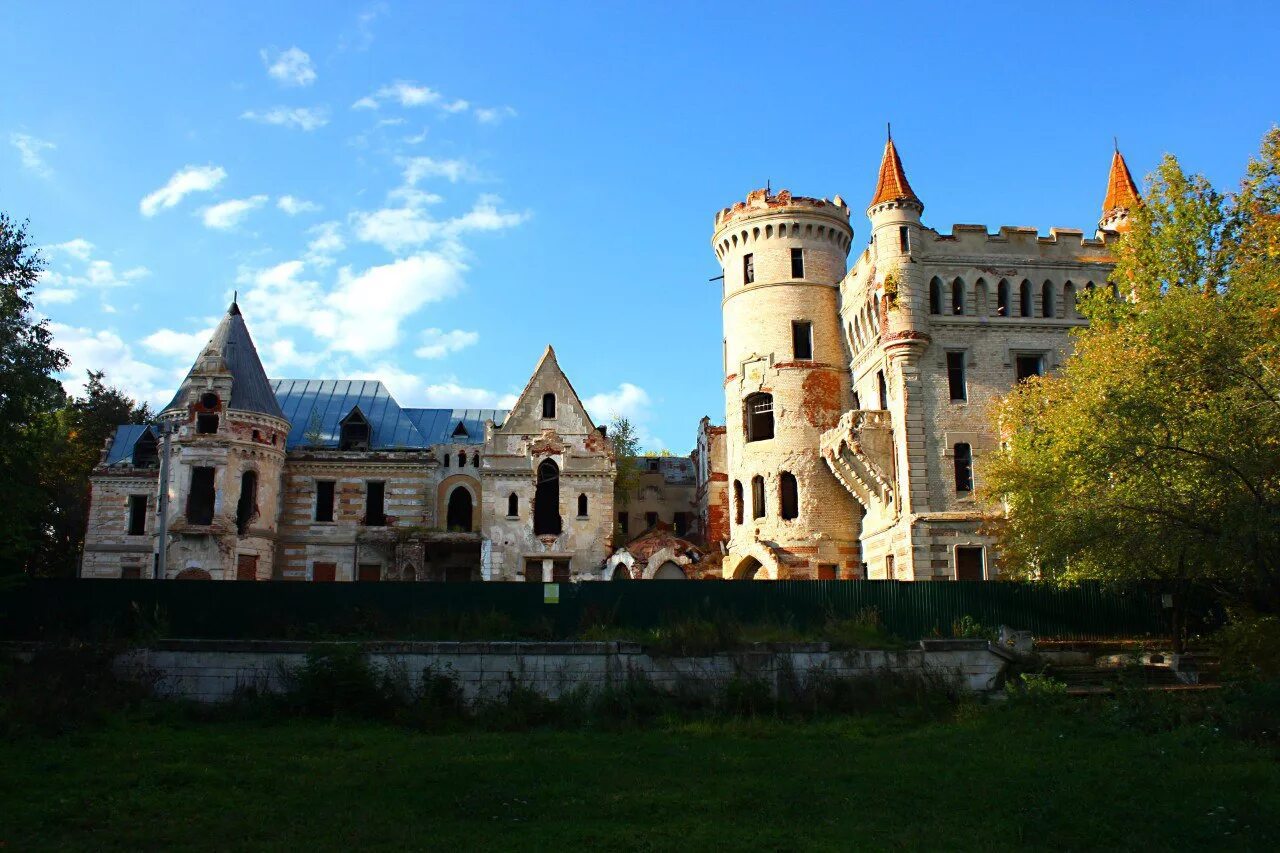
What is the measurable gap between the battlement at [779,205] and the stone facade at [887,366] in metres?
0.06

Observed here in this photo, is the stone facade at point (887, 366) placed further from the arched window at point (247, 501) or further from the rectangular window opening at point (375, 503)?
the arched window at point (247, 501)

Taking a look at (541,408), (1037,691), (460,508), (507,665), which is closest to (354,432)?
(460,508)

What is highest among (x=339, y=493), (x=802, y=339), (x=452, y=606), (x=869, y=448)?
(x=802, y=339)

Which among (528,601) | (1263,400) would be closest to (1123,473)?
(1263,400)

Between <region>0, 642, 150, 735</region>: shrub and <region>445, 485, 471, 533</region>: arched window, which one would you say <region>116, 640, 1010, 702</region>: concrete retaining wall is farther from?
<region>445, 485, 471, 533</region>: arched window

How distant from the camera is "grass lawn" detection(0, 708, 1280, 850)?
13172 mm

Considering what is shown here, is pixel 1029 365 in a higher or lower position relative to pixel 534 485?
higher

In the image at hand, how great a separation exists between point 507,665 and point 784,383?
22.0 meters

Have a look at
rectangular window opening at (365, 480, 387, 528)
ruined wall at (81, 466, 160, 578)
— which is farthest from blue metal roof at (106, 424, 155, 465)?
rectangular window opening at (365, 480, 387, 528)

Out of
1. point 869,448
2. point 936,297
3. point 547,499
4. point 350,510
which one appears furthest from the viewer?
point 350,510

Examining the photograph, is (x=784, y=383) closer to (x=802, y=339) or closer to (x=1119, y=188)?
(x=802, y=339)

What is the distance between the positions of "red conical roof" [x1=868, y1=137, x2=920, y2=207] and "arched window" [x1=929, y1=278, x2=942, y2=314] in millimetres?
2939

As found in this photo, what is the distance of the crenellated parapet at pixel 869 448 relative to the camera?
36844 mm

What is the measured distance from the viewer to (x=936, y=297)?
122ft
